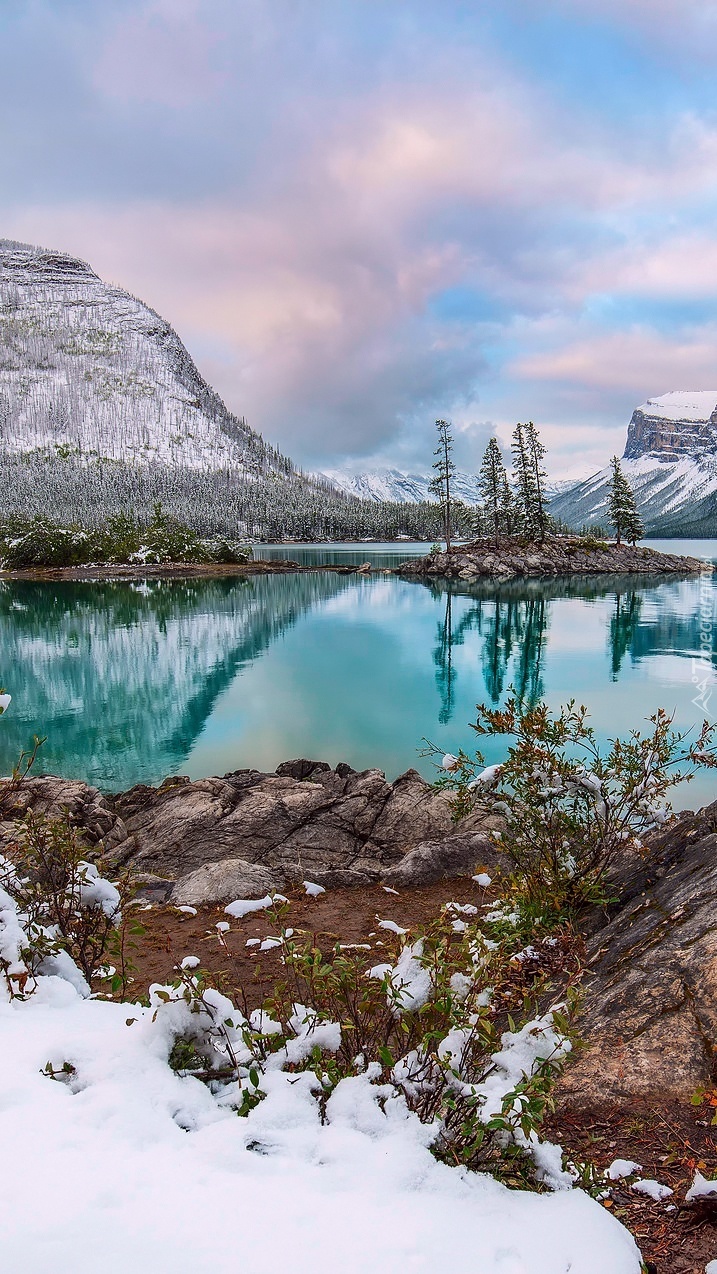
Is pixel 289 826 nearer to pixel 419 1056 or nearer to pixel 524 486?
pixel 419 1056

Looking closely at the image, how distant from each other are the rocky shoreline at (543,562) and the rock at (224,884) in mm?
72923

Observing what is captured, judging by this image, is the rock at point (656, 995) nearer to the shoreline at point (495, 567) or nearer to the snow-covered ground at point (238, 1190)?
the snow-covered ground at point (238, 1190)

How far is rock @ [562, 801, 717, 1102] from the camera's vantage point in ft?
11.5

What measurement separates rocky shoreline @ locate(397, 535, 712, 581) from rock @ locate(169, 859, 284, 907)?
7292cm

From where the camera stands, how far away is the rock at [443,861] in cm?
911

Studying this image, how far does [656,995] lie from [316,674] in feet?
85.1

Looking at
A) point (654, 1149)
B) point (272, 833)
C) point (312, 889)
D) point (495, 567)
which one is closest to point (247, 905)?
point (312, 889)

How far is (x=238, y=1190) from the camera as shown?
8.20ft

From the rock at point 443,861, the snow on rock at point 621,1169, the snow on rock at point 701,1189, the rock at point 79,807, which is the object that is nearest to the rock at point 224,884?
the rock at point 443,861

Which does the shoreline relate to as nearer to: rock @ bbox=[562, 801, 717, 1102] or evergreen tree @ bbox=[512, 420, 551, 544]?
evergreen tree @ bbox=[512, 420, 551, 544]

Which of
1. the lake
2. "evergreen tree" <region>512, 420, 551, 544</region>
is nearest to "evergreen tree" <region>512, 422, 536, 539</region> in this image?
"evergreen tree" <region>512, 420, 551, 544</region>

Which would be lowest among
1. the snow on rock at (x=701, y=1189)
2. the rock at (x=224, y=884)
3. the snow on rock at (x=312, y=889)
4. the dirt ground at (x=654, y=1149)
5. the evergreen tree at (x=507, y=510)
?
the snow on rock at (x=312, y=889)

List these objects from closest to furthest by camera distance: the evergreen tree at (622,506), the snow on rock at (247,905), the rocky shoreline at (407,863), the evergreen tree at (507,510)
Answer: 1. the rocky shoreline at (407,863)
2. the snow on rock at (247,905)
3. the evergreen tree at (622,506)
4. the evergreen tree at (507,510)

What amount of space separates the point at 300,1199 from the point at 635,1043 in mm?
2246
